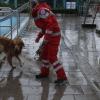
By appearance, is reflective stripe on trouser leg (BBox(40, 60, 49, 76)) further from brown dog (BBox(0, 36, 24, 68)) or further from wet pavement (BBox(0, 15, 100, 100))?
brown dog (BBox(0, 36, 24, 68))

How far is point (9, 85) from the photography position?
330 inches

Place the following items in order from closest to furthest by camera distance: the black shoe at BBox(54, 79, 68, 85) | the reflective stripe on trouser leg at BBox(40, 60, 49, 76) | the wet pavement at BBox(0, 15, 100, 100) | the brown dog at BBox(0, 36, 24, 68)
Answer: the wet pavement at BBox(0, 15, 100, 100) < the black shoe at BBox(54, 79, 68, 85) < the reflective stripe on trouser leg at BBox(40, 60, 49, 76) < the brown dog at BBox(0, 36, 24, 68)

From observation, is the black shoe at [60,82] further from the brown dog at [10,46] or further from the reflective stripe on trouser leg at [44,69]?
the brown dog at [10,46]

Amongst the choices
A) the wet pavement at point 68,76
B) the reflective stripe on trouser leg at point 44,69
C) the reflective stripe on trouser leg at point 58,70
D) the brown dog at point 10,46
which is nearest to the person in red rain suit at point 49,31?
the reflective stripe on trouser leg at point 58,70

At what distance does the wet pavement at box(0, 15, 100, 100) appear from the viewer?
7617 mm

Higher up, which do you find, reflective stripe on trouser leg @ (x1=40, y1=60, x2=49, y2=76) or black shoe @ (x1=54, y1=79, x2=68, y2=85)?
reflective stripe on trouser leg @ (x1=40, y1=60, x2=49, y2=76)

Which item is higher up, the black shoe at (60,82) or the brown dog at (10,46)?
the brown dog at (10,46)

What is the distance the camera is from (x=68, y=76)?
30.1ft

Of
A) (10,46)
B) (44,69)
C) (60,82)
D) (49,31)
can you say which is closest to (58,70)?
(60,82)

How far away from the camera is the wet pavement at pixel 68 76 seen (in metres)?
7.62

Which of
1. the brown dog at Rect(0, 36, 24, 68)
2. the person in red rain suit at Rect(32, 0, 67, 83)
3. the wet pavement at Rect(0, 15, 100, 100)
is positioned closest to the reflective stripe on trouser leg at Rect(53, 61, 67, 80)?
the person in red rain suit at Rect(32, 0, 67, 83)

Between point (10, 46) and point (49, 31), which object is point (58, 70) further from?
point (10, 46)

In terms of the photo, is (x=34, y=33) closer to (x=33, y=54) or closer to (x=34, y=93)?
(x=33, y=54)

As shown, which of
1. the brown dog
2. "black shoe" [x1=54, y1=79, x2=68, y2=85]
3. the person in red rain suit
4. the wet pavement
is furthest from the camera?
the brown dog
